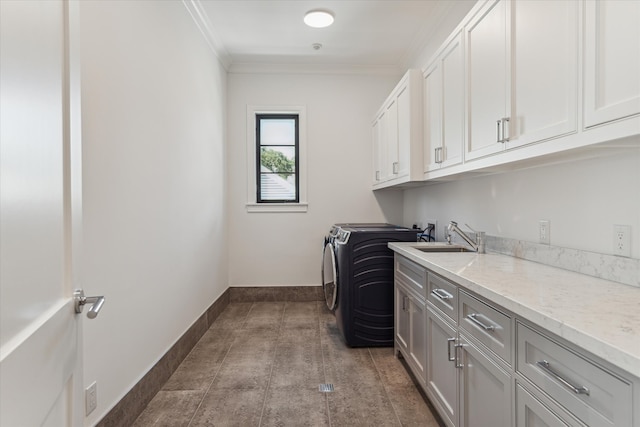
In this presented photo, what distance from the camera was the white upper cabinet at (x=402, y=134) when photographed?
2.59 meters

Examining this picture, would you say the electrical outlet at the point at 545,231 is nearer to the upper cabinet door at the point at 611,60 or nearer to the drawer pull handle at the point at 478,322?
the drawer pull handle at the point at 478,322

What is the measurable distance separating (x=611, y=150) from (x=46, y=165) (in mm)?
1765

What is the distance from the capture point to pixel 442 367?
1699mm

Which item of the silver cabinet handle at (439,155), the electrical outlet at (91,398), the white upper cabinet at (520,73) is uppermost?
the white upper cabinet at (520,73)

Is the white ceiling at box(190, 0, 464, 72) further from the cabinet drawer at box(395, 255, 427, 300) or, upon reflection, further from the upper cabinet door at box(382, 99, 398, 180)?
the cabinet drawer at box(395, 255, 427, 300)

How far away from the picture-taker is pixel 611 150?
126 cm

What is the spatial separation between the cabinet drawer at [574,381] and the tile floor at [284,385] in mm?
1033

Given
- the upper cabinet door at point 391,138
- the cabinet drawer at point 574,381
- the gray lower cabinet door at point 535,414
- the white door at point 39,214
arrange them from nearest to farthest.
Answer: the white door at point 39,214
the cabinet drawer at point 574,381
the gray lower cabinet door at point 535,414
the upper cabinet door at point 391,138

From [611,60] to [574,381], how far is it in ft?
3.04

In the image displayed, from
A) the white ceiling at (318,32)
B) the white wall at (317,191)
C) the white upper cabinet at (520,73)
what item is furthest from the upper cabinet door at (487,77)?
the white wall at (317,191)

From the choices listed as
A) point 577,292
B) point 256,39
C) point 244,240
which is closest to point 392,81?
point 256,39

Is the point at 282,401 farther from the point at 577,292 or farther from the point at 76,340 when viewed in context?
the point at 577,292

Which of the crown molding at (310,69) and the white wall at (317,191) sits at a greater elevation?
the crown molding at (310,69)

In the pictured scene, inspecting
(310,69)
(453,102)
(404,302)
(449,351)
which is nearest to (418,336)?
(404,302)
